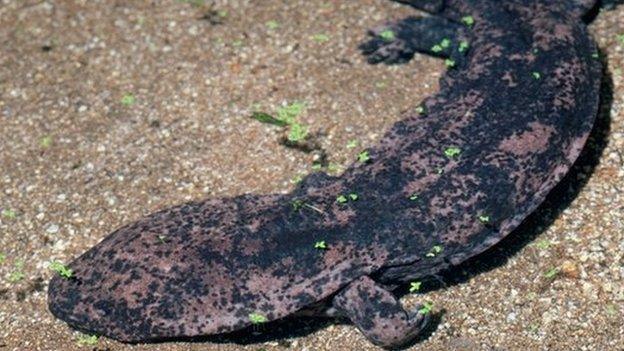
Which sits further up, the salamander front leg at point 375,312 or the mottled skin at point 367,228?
the mottled skin at point 367,228

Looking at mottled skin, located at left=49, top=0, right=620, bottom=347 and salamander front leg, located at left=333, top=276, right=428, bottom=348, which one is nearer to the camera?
mottled skin, located at left=49, top=0, right=620, bottom=347

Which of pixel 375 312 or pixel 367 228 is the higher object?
pixel 367 228

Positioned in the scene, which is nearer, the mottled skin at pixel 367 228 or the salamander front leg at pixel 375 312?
the mottled skin at pixel 367 228

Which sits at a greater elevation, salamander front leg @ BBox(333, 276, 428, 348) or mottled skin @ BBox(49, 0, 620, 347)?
mottled skin @ BBox(49, 0, 620, 347)

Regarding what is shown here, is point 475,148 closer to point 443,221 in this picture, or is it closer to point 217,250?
point 443,221
